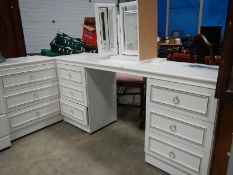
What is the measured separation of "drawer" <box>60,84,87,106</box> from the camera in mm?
2174

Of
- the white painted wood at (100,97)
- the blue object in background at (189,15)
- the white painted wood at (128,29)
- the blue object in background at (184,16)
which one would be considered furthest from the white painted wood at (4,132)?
the blue object in background at (184,16)

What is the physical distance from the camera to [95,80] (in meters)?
2.21

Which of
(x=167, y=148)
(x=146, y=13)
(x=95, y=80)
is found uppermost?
(x=146, y=13)

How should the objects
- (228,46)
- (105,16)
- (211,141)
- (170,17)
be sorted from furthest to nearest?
(170,17) < (105,16) < (211,141) < (228,46)

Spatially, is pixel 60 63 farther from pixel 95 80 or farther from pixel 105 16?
pixel 105 16

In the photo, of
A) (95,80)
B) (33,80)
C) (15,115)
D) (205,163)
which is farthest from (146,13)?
(15,115)

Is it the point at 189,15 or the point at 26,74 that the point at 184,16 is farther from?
the point at 26,74

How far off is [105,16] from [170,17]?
5003 millimetres

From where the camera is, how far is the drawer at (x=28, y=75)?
2.04 meters

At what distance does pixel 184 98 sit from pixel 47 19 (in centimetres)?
380

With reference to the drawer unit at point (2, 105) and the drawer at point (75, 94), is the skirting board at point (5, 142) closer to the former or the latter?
the drawer unit at point (2, 105)

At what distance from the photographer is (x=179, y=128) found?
4.73ft

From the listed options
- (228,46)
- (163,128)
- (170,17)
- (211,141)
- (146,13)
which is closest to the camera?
(228,46)

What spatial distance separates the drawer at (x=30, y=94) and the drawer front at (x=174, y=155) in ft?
4.46
